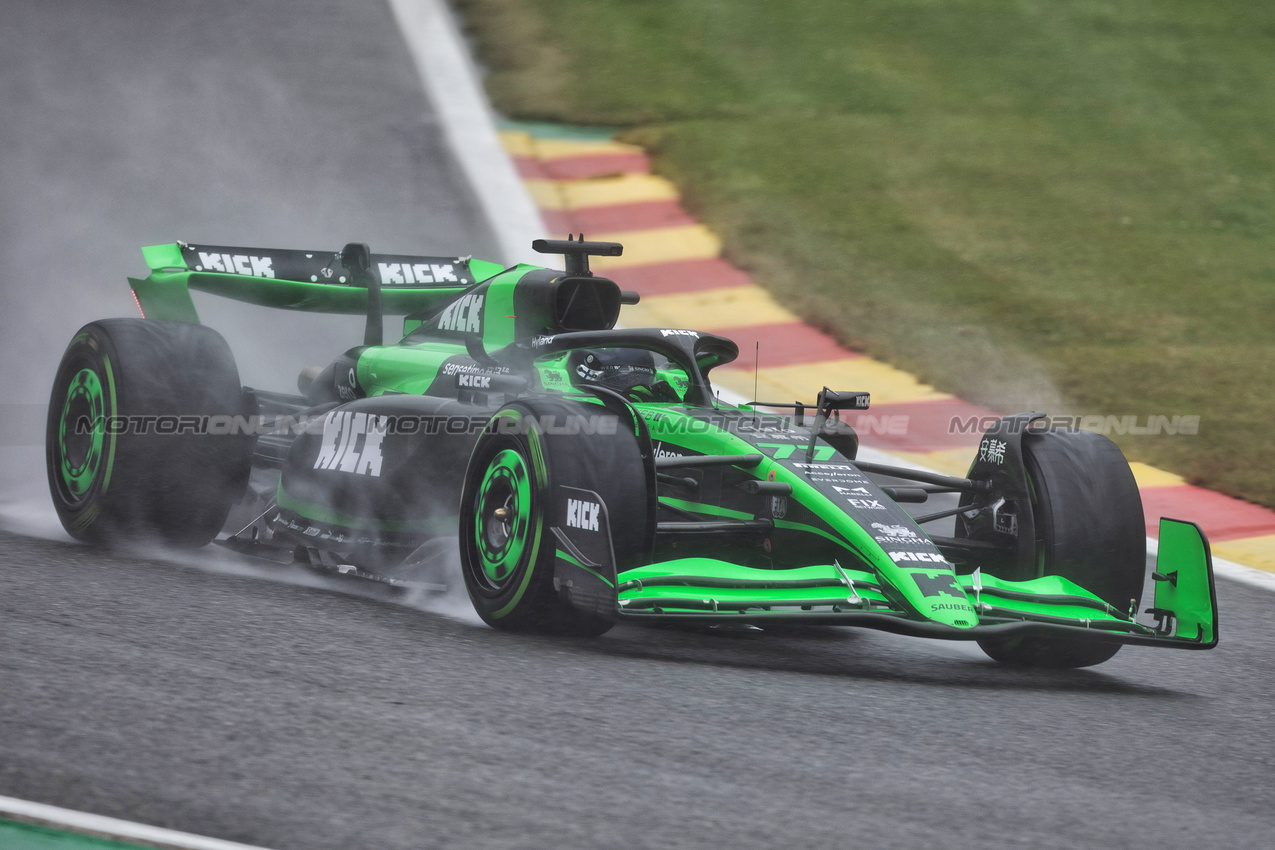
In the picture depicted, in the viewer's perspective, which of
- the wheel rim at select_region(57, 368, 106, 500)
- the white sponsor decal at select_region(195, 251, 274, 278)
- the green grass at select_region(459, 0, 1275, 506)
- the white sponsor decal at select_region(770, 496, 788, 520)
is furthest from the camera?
the green grass at select_region(459, 0, 1275, 506)

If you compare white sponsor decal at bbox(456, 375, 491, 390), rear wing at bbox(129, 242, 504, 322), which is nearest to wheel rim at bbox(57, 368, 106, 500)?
rear wing at bbox(129, 242, 504, 322)

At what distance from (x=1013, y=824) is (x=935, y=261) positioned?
310 inches

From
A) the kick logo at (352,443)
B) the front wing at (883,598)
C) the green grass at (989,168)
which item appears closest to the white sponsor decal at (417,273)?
the kick logo at (352,443)

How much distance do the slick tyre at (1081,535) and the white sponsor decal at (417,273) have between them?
3087mm

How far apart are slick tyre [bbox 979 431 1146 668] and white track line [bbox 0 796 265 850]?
277 cm

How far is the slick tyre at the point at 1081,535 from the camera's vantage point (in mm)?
4516

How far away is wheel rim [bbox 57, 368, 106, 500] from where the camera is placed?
5383mm

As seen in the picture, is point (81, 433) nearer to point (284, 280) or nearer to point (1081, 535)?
point (284, 280)

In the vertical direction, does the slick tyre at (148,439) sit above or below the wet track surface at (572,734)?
above

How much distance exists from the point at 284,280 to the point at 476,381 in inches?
60.4

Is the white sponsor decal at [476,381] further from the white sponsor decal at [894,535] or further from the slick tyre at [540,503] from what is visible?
the white sponsor decal at [894,535]

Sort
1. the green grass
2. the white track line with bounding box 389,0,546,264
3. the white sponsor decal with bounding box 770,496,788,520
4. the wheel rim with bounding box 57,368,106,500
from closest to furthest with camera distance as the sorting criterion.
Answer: the white sponsor decal with bounding box 770,496,788,520
the wheel rim with bounding box 57,368,106,500
the green grass
the white track line with bounding box 389,0,546,264

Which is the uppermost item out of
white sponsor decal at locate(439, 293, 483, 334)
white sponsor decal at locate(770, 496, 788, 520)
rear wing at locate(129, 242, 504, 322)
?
rear wing at locate(129, 242, 504, 322)

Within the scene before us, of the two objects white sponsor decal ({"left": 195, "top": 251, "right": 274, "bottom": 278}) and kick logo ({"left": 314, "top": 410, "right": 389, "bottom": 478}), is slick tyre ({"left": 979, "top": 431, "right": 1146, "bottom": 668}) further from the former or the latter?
white sponsor decal ({"left": 195, "top": 251, "right": 274, "bottom": 278})
